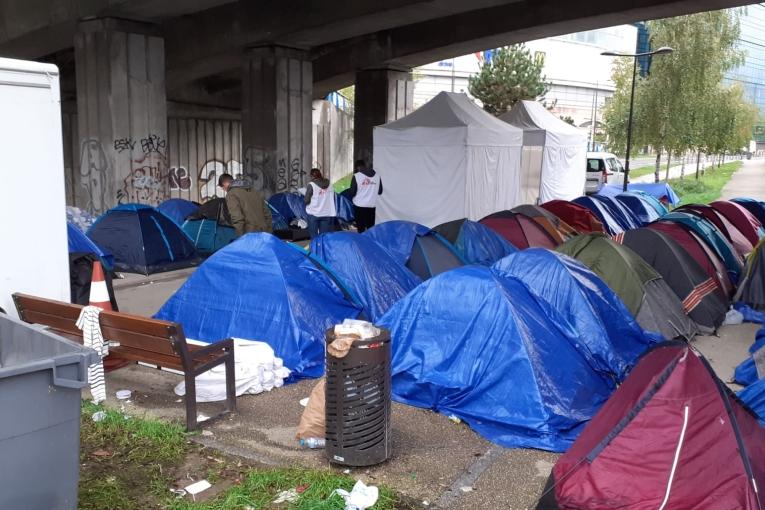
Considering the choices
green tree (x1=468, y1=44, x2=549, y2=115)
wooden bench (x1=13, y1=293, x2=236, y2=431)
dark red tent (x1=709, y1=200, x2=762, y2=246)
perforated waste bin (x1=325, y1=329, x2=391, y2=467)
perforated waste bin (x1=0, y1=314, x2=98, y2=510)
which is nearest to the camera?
perforated waste bin (x1=0, y1=314, x2=98, y2=510)

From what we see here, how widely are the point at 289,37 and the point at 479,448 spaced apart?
15417 millimetres

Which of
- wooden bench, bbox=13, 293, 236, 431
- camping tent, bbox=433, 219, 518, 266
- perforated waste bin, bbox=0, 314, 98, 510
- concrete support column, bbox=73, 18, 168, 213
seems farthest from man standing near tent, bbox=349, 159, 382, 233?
perforated waste bin, bbox=0, 314, 98, 510

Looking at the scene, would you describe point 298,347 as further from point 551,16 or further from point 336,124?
point 336,124

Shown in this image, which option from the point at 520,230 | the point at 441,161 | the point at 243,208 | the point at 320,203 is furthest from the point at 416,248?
the point at 441,161

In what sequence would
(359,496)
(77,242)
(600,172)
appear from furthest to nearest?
(600,172) < (77,242) < (359,496)

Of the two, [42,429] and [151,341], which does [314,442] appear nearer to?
[151,341]

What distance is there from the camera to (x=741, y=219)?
12250 millimetres

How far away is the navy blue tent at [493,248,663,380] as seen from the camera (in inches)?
238

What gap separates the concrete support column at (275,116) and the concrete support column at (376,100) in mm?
3680

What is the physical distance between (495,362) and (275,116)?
1504 centimetres

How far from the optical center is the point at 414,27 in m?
21.5

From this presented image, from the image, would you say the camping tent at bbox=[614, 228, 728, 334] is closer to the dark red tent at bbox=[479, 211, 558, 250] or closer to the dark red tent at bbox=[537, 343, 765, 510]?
the dark red tent at bbox=[479, 211, 558, 250]

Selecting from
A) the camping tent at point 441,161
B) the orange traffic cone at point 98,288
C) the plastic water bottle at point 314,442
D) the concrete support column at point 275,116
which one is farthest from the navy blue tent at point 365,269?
the concrete support column at point 275,116

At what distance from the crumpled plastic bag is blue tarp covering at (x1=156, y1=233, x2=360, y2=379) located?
7.48 ft
